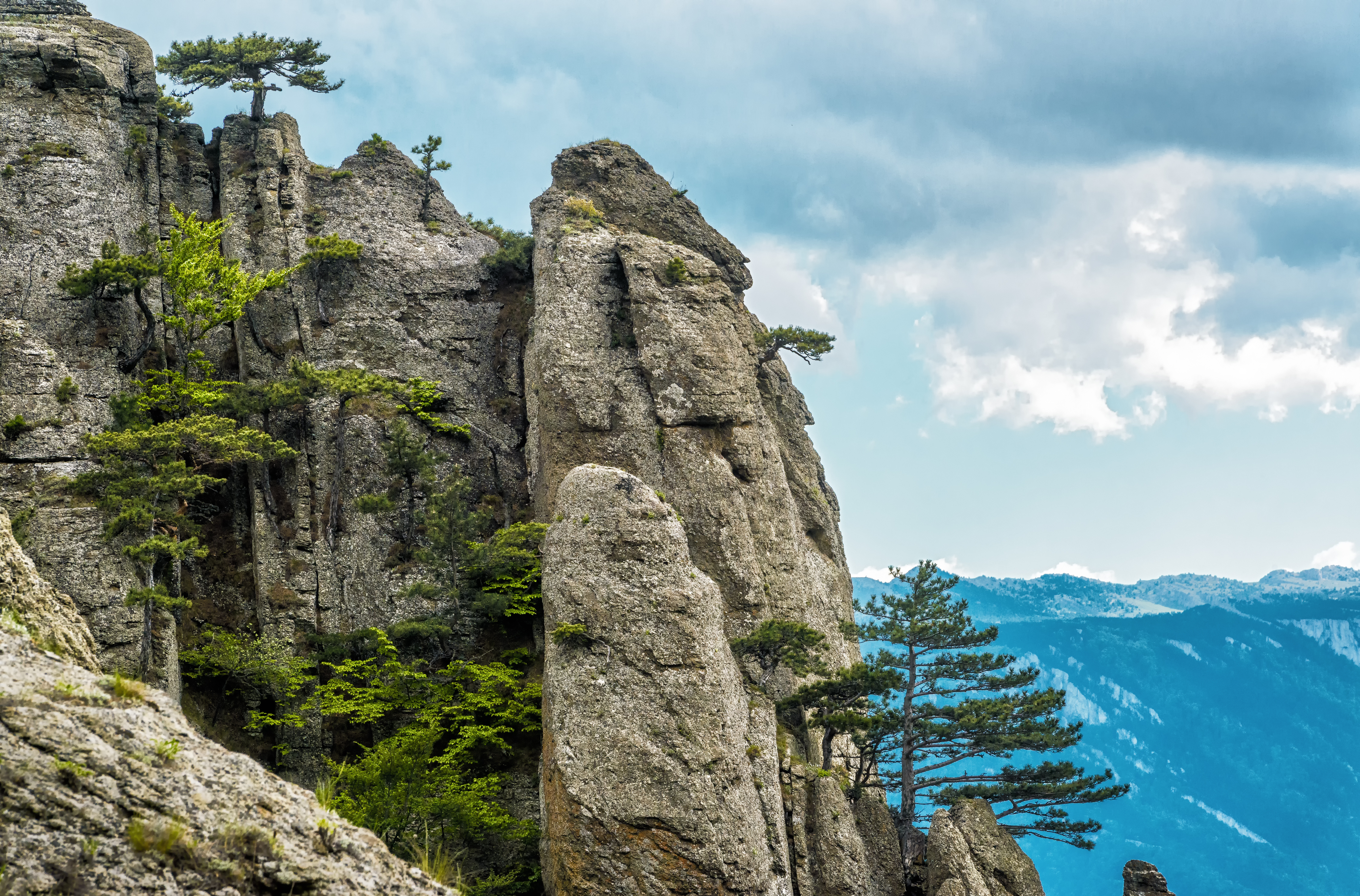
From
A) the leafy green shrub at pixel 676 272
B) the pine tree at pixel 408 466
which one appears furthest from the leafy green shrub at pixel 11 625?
the leafy green shrub at pixel 676 272

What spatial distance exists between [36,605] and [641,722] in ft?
56.1

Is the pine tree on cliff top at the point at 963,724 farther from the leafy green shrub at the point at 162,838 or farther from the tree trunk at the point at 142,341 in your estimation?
the tree trunk at the point at 142,341

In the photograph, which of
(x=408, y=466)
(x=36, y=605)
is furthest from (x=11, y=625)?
(x=408, y=466)

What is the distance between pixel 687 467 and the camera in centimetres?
3931

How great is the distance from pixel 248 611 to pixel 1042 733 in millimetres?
31806

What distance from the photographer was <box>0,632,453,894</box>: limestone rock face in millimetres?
9258

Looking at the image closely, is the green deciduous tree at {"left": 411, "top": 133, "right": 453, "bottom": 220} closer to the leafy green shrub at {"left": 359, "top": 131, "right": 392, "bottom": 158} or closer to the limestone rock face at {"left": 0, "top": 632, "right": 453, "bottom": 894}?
the leafy green shrub at {"left": 359, "top": 131, "right": 392, "bottom": 158}

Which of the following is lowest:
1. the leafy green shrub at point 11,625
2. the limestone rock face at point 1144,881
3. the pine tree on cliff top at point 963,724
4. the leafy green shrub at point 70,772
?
the limestone rock face at point 1144,881

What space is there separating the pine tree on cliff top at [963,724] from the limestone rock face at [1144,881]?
3555 millimetres

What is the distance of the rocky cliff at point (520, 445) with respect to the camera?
96.1ft

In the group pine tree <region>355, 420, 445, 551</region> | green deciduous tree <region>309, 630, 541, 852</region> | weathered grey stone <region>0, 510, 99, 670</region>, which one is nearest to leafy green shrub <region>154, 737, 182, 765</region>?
weathered grey stone <region>0, 510, 99, 670</region>

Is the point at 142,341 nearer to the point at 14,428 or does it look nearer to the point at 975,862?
the point at 14,428

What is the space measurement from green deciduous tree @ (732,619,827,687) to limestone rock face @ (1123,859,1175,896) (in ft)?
41.1

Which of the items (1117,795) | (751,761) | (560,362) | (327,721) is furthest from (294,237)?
(1117,795)
